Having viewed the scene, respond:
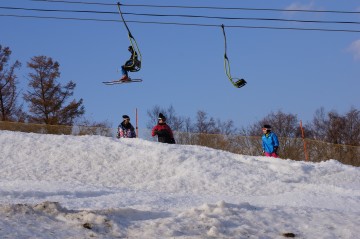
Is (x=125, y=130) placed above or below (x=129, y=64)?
below

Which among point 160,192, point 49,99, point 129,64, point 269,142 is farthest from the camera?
point 49,99

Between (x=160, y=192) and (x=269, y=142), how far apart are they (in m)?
5.94

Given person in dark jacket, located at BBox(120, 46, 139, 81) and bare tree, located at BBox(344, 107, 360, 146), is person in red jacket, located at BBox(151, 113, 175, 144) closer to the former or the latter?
person in dark jacket, located at BBox(120, 46, 139, 81)

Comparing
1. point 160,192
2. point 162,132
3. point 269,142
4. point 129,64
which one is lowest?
point 160,192

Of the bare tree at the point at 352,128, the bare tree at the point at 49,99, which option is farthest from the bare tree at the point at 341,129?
the bare tree at the point at 49,99

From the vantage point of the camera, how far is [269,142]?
17.6m

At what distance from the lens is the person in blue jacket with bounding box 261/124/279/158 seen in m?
17.4

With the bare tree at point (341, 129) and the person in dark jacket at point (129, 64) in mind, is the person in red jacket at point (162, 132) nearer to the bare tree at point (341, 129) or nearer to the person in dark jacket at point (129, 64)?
the person in dark jacket at point (129, 64)

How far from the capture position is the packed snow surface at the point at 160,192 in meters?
7.74

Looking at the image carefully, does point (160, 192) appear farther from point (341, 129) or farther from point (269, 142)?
point (341, 129)

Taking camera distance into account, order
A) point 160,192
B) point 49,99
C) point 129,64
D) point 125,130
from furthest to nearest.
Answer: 1. point 49,99
2. point 125,130
3. point 129,64
4. point 160,192

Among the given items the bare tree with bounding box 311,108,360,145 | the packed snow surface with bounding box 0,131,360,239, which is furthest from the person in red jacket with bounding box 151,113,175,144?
the bare tree with bounding box 311,108,360,145

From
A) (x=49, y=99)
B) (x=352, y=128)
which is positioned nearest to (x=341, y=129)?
(x=352, y=128)

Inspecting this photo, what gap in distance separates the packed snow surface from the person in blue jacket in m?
0.75
